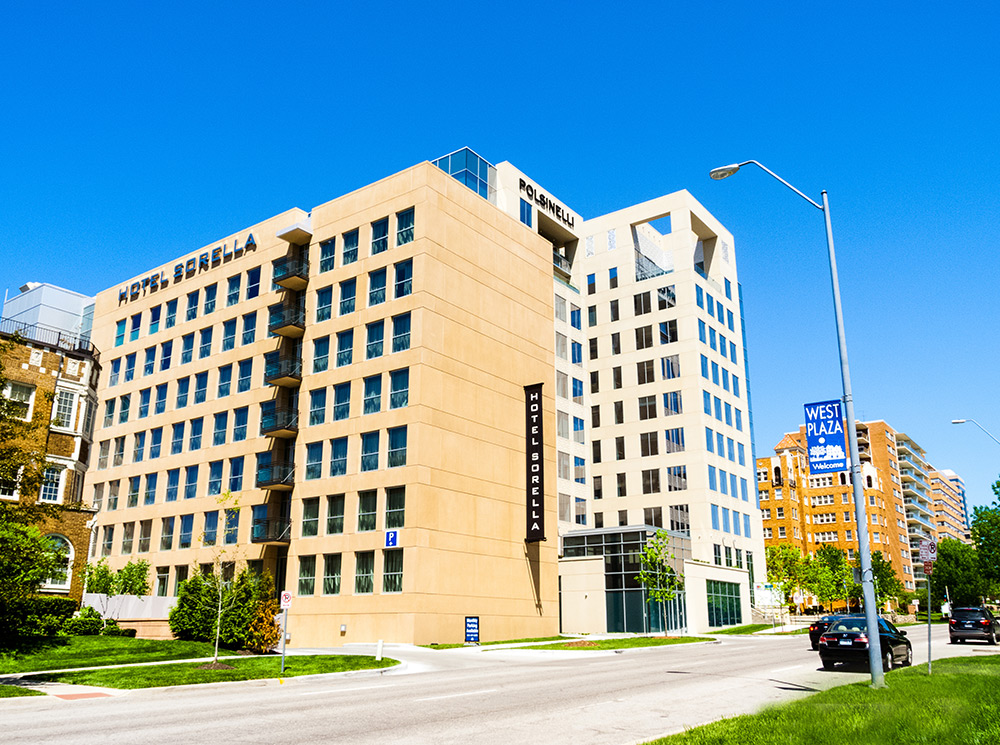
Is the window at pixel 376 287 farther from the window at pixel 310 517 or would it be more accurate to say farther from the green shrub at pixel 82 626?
the green shrub at pixel 82 626

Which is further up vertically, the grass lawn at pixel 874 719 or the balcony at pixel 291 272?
the balcony at pixel 291 272

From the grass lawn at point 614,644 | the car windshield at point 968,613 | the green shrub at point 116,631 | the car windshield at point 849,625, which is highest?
the car windshield at point 849,625

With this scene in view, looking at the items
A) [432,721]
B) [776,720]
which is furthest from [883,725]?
[432,721]

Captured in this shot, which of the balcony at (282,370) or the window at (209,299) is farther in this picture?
the window at (209,299)

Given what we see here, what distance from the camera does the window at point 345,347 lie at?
49.1 meters

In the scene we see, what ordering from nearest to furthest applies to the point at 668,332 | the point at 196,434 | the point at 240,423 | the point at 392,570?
the point at 392,570 → the point at 240,423 → the point at 196,434 → the point at 668,332

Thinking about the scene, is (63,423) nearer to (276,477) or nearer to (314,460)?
(276,477)

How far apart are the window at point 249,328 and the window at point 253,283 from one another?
1330 mm

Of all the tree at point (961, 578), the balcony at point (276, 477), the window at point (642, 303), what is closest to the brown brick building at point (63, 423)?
the balcony at point (276, 477)

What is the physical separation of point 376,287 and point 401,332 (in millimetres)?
3970

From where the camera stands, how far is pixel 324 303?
51.8 meters

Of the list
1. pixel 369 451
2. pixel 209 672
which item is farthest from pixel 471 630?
pixel 209 672

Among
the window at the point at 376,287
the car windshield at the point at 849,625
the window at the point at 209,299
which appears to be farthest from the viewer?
the window at the point at 209,299

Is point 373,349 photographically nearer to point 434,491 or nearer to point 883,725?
point 434,491
